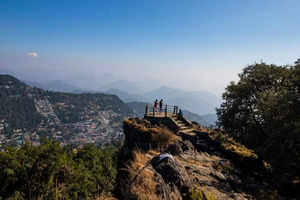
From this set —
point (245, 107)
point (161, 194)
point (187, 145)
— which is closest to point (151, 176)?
point (161, 194)

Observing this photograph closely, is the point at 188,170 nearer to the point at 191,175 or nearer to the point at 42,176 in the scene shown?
the point at 191,175

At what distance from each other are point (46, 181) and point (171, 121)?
16.2 metres

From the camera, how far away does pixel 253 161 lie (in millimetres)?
13367

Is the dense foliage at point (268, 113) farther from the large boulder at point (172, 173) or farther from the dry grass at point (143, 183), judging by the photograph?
the dry grass at point (143, 183)

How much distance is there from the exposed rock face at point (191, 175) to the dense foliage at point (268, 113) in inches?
78.1

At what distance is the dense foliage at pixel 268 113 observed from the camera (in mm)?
11516

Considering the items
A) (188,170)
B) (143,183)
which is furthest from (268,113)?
(143,183)

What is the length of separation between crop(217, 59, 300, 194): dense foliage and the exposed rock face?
198 cm

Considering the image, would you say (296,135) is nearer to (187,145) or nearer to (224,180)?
(224,180)

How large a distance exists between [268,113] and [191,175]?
30.5 feet

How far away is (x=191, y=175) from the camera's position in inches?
355

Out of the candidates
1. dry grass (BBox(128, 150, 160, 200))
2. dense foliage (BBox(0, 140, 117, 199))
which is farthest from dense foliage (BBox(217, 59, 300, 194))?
dense foliage (BBox(0, 140, 117, 199))

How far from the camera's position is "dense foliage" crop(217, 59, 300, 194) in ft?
37.8

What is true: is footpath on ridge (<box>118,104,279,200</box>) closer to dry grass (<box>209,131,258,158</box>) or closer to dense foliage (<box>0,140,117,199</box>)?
dry grass (<box>209,131,258,158</box>)
